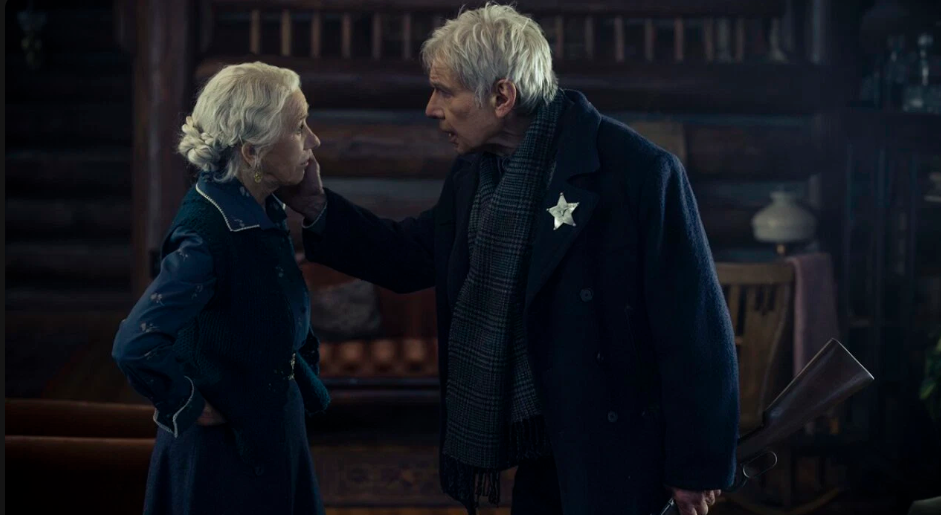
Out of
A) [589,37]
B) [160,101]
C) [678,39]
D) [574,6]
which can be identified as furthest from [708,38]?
[160,101]

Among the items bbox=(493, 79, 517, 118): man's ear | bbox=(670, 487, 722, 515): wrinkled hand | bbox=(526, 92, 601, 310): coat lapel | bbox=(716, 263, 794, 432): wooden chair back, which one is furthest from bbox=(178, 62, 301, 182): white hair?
bbox=(716, 263, 794, 432): wooden chair back

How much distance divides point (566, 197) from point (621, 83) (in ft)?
12.1

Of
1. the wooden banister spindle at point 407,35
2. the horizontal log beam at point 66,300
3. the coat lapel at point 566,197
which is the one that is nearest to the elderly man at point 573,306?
the coat lapel at point 566,197

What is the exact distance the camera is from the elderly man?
2275 mm

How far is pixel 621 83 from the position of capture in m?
5.86

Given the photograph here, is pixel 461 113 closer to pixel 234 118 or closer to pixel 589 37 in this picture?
pixel 234 118

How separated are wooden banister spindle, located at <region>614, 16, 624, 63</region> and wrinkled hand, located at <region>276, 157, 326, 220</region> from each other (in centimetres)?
354

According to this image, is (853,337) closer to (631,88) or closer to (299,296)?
(631,88)

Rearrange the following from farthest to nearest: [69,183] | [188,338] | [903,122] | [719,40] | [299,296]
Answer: [69,183] → [719,40] → [903,122] → [299,296] → [188,338]

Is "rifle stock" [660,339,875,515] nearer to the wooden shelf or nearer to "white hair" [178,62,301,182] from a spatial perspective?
"white hair" [178,62,301,182]

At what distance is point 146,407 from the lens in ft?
11.5

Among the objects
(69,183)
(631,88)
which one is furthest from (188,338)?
(69,183)

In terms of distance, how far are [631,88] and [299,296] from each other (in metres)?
3.78

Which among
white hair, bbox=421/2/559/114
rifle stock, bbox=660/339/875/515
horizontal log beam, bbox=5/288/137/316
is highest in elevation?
white hair, bbox=421/2/559/114
